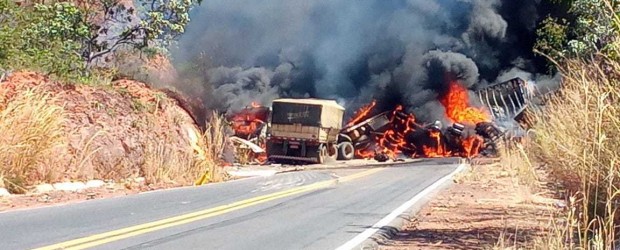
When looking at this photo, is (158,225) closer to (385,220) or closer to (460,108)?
(385,220)

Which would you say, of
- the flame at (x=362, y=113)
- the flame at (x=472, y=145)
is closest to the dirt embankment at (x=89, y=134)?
the flame at (x=362, y=113)

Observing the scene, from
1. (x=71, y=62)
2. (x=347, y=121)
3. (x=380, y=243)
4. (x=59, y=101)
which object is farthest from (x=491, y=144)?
(x=380, y=243)

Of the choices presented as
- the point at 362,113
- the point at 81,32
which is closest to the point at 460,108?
the point at 362,113

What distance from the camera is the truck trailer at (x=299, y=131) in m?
40.6

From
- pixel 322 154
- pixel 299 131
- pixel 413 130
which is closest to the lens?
pixel 299 131

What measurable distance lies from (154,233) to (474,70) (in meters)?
46.4

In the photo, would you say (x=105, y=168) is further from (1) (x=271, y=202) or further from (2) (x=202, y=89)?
(2) (x=202, y=89)

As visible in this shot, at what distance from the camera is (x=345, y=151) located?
44594 mm

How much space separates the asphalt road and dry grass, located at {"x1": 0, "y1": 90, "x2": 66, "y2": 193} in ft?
7.05

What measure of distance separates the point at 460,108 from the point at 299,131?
1651 centimetres

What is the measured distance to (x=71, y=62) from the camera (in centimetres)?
2391

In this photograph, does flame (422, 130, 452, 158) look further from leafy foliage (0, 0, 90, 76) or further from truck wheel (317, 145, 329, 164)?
leafy foliage (0, 0, 90, 76)

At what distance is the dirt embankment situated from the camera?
15898 millimetres

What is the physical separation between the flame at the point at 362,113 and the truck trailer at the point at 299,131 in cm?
755
